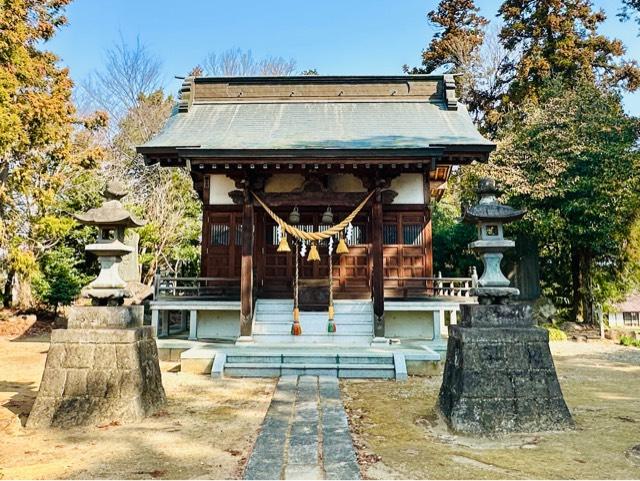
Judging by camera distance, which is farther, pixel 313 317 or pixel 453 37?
pixel 453 37

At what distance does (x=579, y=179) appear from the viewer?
49.2 ft

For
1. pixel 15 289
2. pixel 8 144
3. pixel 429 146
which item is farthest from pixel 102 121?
pixel 429 146

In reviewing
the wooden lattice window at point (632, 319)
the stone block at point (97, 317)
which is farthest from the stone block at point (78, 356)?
the wooden lattice window at point (632, 319)

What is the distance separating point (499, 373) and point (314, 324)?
586 cm

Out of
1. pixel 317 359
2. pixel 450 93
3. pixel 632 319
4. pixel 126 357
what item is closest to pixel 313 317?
pixel 317 359

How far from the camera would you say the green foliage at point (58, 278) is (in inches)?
645

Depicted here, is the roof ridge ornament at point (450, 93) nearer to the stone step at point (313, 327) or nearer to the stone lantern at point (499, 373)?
the stone step at point (313, 327)

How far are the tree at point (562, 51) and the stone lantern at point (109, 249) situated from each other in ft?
66.4

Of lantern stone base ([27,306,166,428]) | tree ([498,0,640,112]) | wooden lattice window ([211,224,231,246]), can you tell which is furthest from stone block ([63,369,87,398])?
tree ([498,0,640,112])

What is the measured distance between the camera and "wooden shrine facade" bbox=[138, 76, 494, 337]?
9828 mm

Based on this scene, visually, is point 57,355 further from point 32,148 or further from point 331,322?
point 32,148

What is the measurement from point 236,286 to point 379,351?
4541 mm

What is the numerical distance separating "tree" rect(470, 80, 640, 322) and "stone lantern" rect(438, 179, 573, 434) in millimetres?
11197

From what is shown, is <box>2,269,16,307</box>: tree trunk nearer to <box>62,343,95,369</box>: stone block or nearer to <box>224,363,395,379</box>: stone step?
<box>224,363,395,379</box>: stone step
